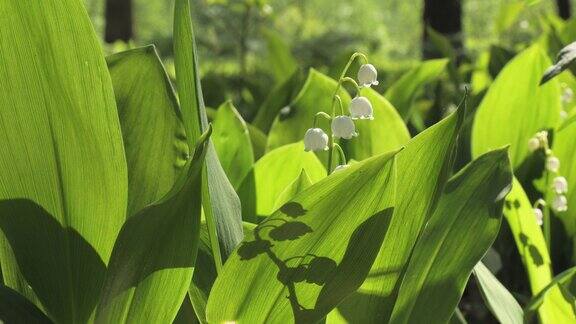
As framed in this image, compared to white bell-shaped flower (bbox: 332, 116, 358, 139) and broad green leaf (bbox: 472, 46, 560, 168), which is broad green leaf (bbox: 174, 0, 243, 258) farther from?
broad green leaf (bbox: 472, 46, 560, 168)

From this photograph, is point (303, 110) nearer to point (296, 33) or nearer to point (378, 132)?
point (378, 132)

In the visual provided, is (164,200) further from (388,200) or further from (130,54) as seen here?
(130,54)

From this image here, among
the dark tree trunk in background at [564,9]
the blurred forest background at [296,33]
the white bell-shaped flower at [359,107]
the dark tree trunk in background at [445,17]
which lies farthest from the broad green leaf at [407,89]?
the dark tree trunk in background at [564,9]

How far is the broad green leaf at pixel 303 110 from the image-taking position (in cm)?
161

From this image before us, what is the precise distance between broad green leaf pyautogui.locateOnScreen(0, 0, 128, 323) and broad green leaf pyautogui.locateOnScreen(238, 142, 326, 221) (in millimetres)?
327

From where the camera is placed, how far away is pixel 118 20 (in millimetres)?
9758

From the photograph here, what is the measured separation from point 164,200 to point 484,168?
0.37 metres

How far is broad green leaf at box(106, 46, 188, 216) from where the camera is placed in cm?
111

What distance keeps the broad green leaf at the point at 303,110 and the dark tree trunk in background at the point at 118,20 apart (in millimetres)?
8254

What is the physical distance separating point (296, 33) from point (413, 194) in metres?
8.60

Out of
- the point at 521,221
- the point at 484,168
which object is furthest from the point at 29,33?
the point at 521,221

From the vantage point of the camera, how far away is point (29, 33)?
95 cm

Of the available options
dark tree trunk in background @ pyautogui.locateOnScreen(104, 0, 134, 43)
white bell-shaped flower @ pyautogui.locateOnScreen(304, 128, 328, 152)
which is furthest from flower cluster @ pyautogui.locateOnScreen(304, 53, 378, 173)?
dark tree trunk in background @ pyautogui.locateOnScreen(104, 0, 134, 43)

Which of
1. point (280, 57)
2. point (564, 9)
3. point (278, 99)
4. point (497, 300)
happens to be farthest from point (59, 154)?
point (564, 9)
